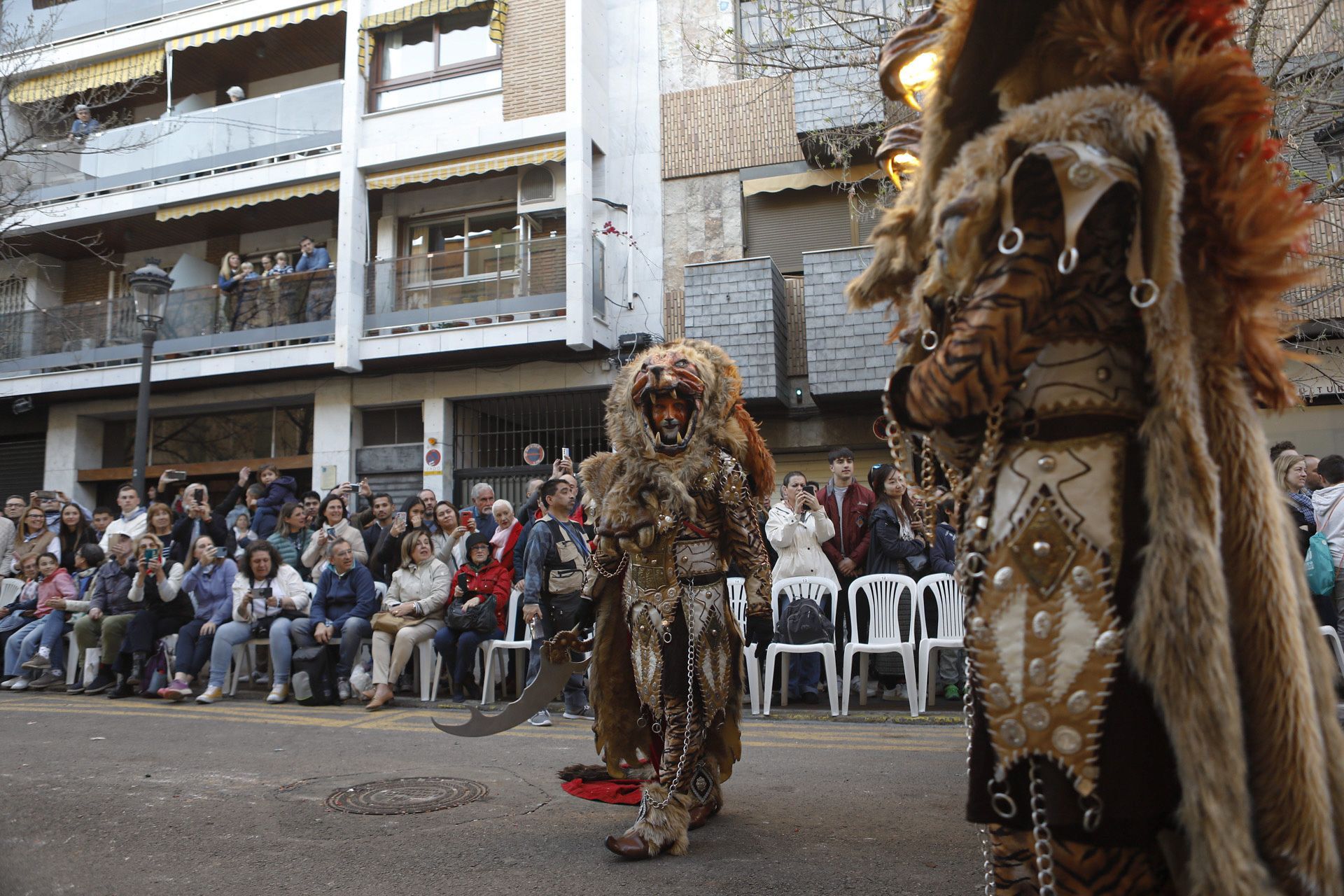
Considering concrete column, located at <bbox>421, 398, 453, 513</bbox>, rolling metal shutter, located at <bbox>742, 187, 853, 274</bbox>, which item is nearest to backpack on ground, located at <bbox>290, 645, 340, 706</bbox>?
concrete column, located at <bbox>421, 398, 453, 513</bbox>

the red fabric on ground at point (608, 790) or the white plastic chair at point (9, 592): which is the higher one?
the white plastic chair at point (9, 592)

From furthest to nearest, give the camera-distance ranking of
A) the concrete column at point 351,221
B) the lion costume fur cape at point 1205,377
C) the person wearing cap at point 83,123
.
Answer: the concrete column at point 351,221, the person wearing cap at point 83,123, the lion costume fur cape at point 1205,377

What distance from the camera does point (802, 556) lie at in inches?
327

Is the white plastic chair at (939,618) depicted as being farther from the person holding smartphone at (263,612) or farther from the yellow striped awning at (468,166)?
the yellow striped awning at (468,166)

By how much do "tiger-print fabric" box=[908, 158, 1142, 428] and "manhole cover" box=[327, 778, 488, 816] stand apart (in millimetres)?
3615

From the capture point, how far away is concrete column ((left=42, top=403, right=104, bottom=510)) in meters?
19.2

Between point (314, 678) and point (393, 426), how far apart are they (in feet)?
29.5

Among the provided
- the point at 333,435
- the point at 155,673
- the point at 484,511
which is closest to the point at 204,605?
the point at 155,673

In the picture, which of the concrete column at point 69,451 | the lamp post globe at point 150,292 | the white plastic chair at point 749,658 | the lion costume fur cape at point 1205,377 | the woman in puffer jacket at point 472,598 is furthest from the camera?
the concrete column at point 69,451

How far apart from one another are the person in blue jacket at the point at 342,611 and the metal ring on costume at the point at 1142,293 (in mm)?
8302

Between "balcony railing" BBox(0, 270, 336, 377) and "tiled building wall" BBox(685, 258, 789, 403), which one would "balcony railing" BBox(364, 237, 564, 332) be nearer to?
"balcony railing" BBox(0, 270, 336, 377)

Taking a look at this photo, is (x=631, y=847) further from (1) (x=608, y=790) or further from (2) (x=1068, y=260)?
(2) (x=1068, y=260)

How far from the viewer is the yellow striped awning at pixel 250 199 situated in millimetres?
17109

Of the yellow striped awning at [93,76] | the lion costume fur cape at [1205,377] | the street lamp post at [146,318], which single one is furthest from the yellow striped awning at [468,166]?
the lion costume fur cape at [1205,377]
